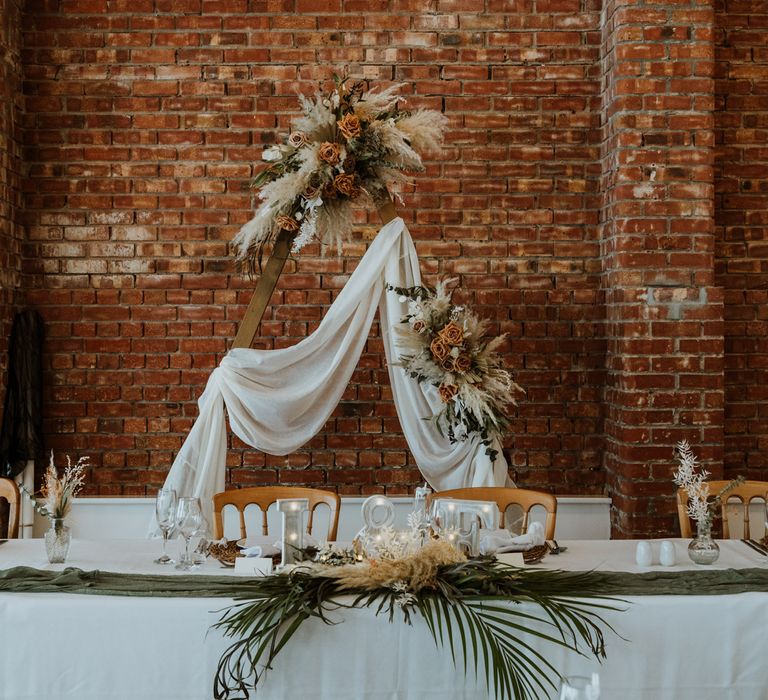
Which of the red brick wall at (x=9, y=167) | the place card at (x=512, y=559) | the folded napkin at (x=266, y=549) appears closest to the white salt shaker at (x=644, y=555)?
the place card at (x=512, y=559)

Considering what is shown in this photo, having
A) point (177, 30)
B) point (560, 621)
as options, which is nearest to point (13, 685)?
point (560, 621)

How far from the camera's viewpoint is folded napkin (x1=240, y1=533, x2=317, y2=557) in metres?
2.52

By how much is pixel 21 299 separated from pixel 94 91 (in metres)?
1.08

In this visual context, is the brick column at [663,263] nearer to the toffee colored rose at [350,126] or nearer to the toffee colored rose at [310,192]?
the toffee colored rose at [350,126]

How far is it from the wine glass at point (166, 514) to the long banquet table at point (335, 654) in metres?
0.39

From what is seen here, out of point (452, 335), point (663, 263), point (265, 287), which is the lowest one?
point (452, 335)

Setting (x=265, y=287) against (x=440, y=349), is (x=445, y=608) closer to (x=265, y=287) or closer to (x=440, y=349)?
(x=440, y=349)

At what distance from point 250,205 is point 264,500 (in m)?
1.63

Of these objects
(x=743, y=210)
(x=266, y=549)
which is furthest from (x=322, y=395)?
→ (x=743, y=210)

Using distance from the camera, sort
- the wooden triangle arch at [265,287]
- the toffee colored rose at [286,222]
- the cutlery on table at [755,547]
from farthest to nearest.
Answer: the wooden triangle arch at [265,287] → the toffee colored rose at [286,222] → the cutlery on table at [755,547]

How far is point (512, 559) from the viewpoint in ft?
7.91

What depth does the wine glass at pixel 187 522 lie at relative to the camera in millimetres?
2482

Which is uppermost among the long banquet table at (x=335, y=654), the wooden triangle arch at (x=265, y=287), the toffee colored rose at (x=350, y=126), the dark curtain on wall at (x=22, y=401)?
the toffee colored rose at (x=350, y=126)

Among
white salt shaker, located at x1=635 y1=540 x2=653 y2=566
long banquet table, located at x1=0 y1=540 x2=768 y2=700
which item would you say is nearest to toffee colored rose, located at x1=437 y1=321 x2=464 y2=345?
white salt shaker, located at x1=635 y1=540 x2=653 y2=566
